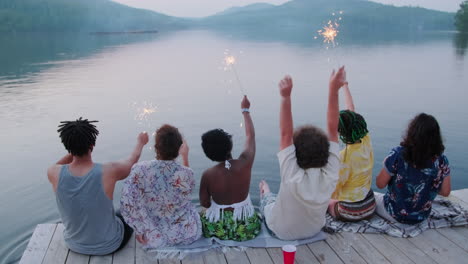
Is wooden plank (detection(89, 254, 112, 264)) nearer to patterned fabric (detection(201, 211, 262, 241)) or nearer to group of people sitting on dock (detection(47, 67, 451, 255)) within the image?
group of people sitting on dock (detection(47, 67, 451, 255))

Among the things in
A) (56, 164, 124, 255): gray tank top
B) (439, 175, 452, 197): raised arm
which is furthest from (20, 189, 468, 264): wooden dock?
(439, 175, 452, 197): raised arm

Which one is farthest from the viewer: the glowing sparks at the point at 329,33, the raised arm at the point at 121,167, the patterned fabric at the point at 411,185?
the glowing sparks at the point at 329,33

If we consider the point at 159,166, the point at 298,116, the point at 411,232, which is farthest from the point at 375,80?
the point at 159,166

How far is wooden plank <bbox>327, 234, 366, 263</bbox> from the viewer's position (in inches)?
147

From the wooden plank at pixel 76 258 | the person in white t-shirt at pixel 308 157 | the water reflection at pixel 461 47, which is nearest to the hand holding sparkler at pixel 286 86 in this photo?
the person in white t-shirt at pixel 308 157

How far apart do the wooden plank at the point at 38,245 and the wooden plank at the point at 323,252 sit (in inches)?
108

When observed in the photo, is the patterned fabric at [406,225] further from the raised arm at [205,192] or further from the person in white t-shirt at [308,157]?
the raised arm at [205,192]

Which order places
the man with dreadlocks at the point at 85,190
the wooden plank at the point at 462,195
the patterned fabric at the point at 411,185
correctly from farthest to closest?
the wooden plank at the point at 462,195, the patterned fabric at the point at 411,185, the man with dreadlocks at the point at 85,190

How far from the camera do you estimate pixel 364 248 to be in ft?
12.8

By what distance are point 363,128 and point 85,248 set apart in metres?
3.07

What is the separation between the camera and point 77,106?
13.8 meters

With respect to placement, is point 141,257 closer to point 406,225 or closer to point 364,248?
point 364,248

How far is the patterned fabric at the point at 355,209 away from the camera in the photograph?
4246 millimetres

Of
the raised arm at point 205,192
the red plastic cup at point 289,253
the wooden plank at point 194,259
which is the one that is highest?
the raised arm at point 205,192
